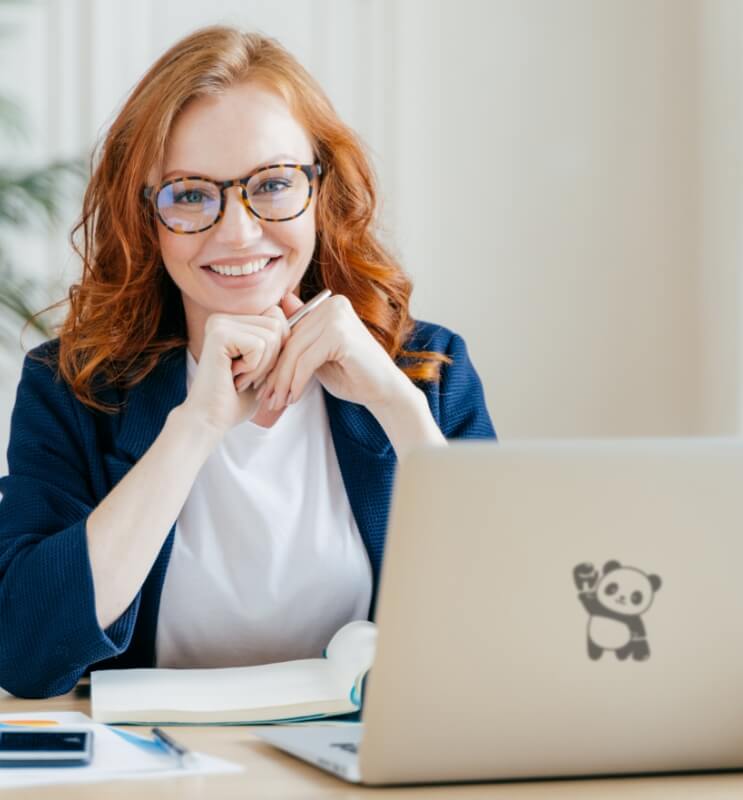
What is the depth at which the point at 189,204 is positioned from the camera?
164 cm

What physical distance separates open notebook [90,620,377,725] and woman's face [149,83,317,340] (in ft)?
1.72

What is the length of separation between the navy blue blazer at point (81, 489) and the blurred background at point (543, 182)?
4.86 feet

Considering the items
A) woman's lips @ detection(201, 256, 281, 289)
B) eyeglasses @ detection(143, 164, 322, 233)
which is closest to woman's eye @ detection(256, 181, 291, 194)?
eyeglasses @ detection(143, 164, 322, 233)

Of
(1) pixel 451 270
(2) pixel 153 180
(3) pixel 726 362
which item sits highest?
(1) pixel 451 270

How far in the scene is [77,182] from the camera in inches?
122

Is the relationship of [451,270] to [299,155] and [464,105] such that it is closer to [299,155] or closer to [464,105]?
[464,105]

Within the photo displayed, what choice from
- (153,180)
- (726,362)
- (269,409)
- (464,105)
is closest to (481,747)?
(269,409)

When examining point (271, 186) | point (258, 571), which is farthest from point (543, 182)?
point (258, 571)

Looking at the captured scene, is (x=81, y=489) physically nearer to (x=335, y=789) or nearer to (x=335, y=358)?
(x=335, y=358)

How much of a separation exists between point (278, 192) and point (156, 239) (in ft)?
0.71

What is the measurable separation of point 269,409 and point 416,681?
80cm

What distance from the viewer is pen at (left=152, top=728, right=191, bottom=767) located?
990mm

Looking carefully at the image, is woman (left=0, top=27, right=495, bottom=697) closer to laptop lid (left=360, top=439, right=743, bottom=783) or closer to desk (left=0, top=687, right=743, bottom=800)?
desk (left=0, top=687, right=743, bottom=800)

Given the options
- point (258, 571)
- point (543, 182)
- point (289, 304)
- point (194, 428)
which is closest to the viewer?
point (194, 428)
